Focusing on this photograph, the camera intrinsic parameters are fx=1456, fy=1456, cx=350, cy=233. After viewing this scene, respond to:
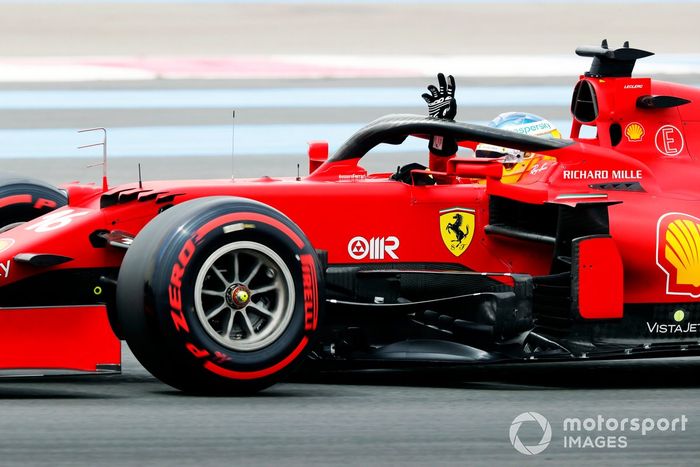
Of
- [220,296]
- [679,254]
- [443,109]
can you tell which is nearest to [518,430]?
[220,296]

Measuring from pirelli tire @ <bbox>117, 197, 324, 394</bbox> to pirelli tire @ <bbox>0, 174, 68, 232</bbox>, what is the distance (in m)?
2.15

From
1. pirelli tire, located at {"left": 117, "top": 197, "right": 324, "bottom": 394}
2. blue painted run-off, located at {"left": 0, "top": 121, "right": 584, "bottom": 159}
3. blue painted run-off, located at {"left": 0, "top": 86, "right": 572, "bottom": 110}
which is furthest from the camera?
blue painted run-off, located at {"left": 0, "top": 86, "right": 572, "bottom": 110}

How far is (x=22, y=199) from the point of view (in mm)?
8102

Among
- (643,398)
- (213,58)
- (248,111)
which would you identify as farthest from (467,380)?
(213,58)

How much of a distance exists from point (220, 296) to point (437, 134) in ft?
5.39

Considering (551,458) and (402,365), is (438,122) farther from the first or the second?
(551,458)

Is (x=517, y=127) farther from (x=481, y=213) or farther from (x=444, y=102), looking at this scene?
(x=481, y=213)

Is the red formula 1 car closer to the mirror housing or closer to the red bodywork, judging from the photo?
the red bodywork

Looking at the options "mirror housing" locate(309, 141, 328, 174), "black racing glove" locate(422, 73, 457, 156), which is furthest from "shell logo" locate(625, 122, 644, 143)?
"mirror housing" locate(309, 141, 328, 174)

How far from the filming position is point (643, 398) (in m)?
6.55

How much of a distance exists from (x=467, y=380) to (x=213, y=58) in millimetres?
18501

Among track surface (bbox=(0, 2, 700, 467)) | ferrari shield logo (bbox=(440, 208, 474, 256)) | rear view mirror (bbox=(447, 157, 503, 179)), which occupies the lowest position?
track surface (bbox=(0, 2, 700, 467))

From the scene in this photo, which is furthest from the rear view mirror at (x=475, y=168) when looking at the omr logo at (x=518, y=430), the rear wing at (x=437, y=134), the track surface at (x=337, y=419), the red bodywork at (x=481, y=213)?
the omr logo at (x=518, y=430)

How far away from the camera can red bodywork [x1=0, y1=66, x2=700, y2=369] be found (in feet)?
22.4
